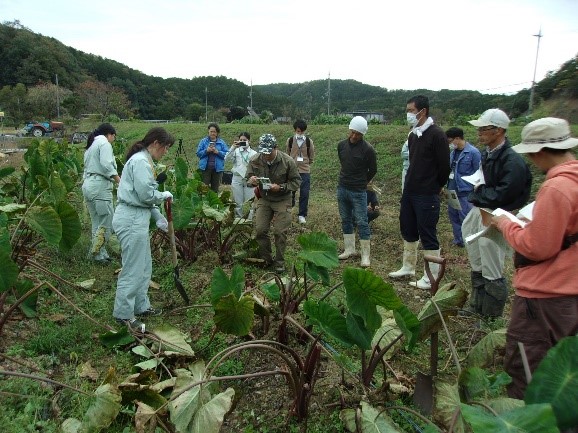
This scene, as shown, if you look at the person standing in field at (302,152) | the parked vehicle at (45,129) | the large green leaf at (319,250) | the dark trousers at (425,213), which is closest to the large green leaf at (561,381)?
the large green leaf at (319,250)

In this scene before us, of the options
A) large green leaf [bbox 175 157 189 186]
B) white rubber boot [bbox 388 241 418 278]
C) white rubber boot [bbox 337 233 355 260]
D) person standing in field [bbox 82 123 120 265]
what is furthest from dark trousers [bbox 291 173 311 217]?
person standing in field [bbox 82 123 120 265]

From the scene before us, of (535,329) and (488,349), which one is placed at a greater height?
(535,329)

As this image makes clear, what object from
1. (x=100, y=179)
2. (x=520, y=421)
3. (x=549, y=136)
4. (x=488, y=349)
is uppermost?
(x=549, y=136)

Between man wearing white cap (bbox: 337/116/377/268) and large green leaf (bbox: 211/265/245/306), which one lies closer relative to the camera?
large green leaf (bbox: 211/265/245/306)

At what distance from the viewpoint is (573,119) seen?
1332 cm

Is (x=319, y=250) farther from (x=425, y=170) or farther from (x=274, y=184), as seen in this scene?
(x=274, y=184)

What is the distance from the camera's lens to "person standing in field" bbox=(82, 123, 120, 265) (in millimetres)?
4746

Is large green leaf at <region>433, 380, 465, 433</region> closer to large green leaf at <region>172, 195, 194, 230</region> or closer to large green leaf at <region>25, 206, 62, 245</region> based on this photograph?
large green leaf at <region>25, 206, 62, 245</region>

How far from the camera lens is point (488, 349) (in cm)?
223

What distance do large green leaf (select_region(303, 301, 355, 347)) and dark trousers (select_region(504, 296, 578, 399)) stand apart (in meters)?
0.75

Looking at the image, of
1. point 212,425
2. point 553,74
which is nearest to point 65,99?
point 553,74

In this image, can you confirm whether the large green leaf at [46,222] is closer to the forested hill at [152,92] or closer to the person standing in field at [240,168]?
the person standing in field at [240,168]

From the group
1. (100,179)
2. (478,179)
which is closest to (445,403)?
(478,179)

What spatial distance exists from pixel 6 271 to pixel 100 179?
235 cm
